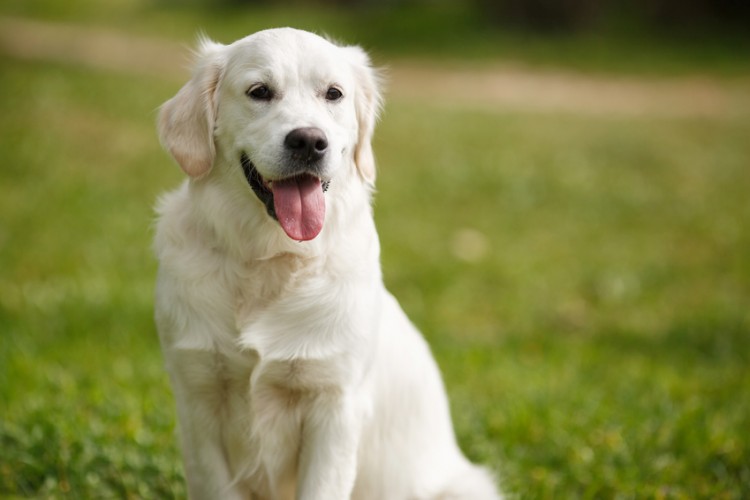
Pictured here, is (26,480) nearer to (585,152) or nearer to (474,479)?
(474,479)

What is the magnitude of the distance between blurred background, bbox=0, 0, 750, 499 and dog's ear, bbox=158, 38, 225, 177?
55cm

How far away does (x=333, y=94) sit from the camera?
9.89 feet

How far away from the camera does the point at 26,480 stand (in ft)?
12.2

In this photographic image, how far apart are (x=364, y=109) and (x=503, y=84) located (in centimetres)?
1336

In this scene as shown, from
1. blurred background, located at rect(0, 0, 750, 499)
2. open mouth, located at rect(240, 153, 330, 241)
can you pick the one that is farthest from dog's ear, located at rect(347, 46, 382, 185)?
blurred background, located at rect(0, 0, 750, 499)

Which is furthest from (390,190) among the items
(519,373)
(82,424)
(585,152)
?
(82,424)

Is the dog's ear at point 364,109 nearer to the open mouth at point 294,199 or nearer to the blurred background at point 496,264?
the open mouth at point 294,199

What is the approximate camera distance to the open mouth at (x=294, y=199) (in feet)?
9.29

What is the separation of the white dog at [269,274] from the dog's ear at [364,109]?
0.16 feet

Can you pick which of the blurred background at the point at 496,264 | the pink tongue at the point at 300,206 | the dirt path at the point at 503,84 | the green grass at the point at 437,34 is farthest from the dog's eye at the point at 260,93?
the green grass at the point at 437,34

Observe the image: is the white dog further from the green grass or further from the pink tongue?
the green grass

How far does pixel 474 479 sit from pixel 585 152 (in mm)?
8226

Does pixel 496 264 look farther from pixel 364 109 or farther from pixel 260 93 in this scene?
pixel 260 93

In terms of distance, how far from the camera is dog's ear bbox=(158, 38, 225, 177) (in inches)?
116
